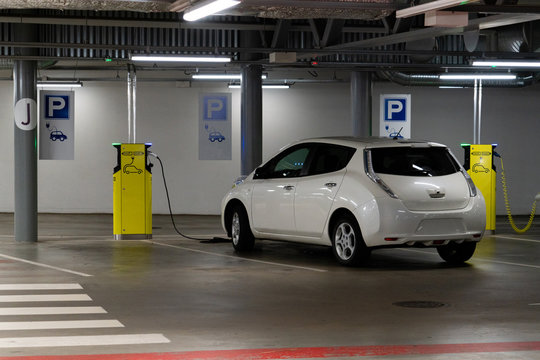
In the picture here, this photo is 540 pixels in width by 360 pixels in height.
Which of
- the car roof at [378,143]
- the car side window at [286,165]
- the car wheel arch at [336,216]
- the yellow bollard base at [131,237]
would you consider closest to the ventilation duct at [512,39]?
the car side window at [286,165]

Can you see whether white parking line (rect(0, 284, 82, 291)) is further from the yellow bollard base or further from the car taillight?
the yellow bollard base

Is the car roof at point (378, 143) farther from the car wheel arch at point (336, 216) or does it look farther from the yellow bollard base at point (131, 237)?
the yellow bollard base at point (131, 237)

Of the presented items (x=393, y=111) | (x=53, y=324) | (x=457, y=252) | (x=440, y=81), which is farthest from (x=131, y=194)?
(x=440, y=81)

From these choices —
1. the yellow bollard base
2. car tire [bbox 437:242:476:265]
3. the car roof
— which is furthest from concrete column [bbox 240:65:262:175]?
car tire [bbox 437:242:476:265]

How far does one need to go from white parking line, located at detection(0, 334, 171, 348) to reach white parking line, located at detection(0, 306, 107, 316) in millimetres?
1176

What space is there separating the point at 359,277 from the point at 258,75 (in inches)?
295

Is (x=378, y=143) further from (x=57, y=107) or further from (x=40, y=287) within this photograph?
(x=57, y=107)

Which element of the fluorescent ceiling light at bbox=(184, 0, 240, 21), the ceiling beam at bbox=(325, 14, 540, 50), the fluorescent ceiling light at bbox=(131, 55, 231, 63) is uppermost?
the ceiling beam at bbox=(325, 14, 540, 50)

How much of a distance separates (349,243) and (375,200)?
847 millimetres

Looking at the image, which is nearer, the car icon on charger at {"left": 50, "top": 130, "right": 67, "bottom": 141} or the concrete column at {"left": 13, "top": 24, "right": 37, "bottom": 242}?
the concrete column at {"left": 13, "top": 24, "right": 37, "bottom": 242}

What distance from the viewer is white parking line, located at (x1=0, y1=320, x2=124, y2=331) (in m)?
7.71

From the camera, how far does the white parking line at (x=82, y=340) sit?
276 inches

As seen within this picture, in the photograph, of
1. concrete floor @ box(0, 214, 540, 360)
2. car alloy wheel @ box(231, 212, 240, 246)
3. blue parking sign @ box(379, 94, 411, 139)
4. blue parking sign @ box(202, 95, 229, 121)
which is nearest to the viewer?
concrete floor @ box(0, 214, 540, 360)

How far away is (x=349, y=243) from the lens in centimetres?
1174
